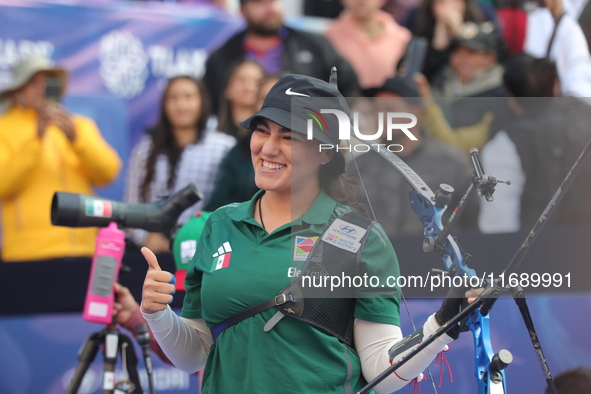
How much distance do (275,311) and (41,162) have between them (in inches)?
123

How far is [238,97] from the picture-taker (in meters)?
5.60

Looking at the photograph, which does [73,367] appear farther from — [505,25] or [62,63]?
[505,25]

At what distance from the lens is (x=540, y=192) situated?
2502mm

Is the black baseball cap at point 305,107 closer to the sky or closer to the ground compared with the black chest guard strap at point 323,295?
closer to the sky

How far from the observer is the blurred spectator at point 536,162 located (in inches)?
98.4

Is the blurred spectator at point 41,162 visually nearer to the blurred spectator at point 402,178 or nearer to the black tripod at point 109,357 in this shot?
the black tripod at point 109,357

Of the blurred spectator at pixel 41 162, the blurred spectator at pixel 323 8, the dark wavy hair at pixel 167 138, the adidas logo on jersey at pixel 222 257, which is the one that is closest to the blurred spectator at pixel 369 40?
the blurred spectator at pixel 323 8

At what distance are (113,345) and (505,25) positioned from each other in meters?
3.99

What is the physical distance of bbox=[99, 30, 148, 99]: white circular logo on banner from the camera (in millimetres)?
6016

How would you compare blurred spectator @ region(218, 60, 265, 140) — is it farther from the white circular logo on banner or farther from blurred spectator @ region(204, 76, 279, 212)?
the white circular logo on banner

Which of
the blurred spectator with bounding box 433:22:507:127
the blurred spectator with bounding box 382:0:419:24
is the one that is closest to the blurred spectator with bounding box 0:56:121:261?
the blurred spectator with bounding box 433:22:507:127

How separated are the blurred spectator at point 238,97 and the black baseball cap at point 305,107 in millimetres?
3093

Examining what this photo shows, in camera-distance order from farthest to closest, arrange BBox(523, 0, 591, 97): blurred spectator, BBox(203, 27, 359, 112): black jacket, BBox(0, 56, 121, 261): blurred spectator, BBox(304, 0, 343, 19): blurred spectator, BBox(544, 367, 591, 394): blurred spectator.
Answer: BBox(304, 0, 343, 19): blurred spectator, BBox(203, 27, 359, 112): black jacket, BBox(0, 56, 121, 261): blurred spectator, BBox(523, 0, 591, 97): blurred spectator, BBox(544, 367, 591, 394): blurred spectator

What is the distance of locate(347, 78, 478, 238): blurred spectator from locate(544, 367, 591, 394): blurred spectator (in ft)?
3.14
